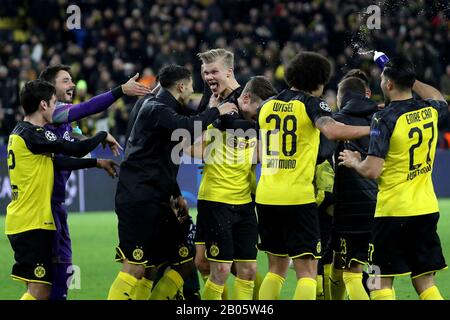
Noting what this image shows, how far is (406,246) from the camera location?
686 cm

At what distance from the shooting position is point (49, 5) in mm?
23062

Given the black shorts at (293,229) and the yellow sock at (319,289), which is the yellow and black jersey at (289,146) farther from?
the yellow sock at (319,289)

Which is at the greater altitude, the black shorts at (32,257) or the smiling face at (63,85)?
the smiling face at (63,85)

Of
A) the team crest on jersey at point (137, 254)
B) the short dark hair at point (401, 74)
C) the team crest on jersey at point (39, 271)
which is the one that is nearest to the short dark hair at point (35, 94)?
the team crest on jersey at point (39, 271)

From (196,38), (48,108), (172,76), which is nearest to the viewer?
(48,108)

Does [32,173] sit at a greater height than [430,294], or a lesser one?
greater

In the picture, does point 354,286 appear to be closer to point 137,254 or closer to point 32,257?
point 137,254

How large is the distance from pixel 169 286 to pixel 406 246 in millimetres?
1983

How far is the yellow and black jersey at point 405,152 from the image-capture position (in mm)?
6723

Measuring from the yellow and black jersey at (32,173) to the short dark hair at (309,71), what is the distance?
66.8 inches

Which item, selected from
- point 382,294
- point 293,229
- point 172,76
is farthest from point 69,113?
point 382,294

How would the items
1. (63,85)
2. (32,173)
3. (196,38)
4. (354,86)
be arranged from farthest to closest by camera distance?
(196,38) → (63,85) → (354,86) → (32,173)

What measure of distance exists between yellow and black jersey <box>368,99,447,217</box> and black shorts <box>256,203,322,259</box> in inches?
19.9

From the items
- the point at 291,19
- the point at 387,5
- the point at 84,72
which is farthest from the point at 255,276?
the point at 291,19
